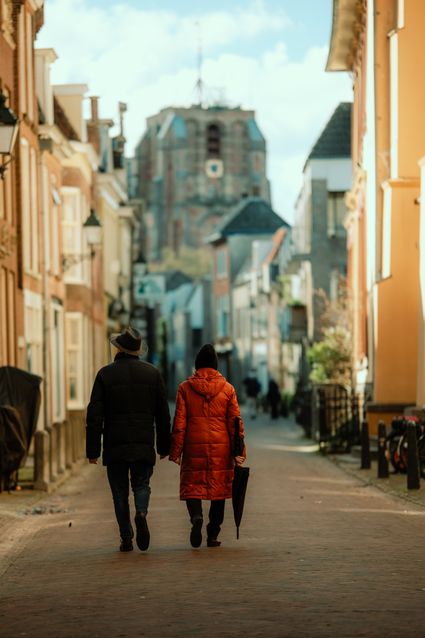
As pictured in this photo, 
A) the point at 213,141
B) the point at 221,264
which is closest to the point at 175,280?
the point at 213,141

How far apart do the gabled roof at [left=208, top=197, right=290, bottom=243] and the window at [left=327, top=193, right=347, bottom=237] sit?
4558 cm

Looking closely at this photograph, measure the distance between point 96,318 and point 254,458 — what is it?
18672 mm

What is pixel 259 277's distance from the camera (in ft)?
287

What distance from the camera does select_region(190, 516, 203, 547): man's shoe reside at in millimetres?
13320

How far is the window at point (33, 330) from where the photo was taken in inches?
1254

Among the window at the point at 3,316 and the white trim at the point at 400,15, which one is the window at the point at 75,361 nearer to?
the window at the point at 3,316

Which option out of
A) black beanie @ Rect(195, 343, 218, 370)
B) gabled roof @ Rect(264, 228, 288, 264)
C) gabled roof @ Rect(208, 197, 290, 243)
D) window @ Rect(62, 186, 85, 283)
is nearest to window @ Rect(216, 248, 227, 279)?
gabled roof @ Rect(208, 197, 290, 243)

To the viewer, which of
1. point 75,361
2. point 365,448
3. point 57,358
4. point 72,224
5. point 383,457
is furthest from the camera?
point 75,361

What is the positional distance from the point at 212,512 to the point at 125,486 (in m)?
0.78

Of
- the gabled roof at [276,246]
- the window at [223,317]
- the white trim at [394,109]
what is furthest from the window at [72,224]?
the window at [223,317]

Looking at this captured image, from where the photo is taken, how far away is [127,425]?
1319 cm

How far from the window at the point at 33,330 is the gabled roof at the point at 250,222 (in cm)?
7065

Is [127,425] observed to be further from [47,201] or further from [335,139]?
[335,139]

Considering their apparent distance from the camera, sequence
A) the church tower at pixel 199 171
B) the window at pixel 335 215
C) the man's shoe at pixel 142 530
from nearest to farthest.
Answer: the man's shoe at pixel 142 530
the window at pixel 335 215
the church tower at pixel 199 171
